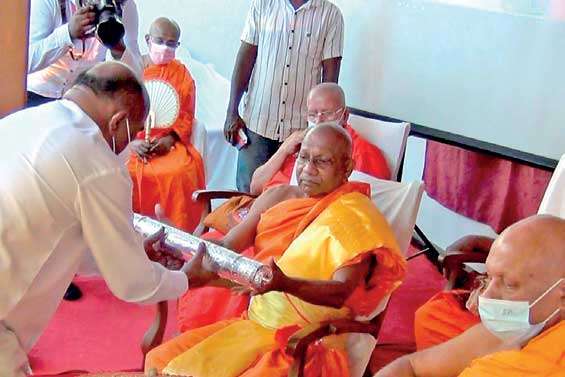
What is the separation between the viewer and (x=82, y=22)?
2934 millimetres

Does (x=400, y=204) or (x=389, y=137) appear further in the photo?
(x=389, y=137)

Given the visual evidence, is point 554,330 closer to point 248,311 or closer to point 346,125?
point 248,311

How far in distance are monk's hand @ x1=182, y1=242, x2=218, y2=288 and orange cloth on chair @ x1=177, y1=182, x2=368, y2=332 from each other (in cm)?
56

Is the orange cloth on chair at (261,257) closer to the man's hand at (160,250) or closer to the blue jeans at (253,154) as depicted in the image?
the man's hand at (160,250)

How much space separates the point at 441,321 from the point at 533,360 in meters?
0.95

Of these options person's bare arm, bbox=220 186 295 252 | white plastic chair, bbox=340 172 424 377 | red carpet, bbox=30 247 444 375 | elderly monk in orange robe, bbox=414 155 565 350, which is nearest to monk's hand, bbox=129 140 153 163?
red carpet, bbox=30 247 444 375

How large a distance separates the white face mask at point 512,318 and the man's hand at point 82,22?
1.74 metres

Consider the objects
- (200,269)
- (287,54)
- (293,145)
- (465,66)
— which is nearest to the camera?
(200,269)

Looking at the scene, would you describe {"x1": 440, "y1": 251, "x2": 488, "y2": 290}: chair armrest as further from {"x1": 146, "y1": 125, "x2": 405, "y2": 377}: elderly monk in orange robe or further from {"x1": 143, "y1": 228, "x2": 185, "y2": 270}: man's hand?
→ {"x1": 143, "y1": 228, "x2": 185, "y2": 270}: man's hand

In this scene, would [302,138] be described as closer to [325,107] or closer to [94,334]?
[325,107]

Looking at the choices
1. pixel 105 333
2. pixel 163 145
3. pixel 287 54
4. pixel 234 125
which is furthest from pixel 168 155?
pixel 105 333

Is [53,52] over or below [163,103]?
over

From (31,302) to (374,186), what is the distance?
1778 millimetres

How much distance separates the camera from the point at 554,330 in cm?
183
